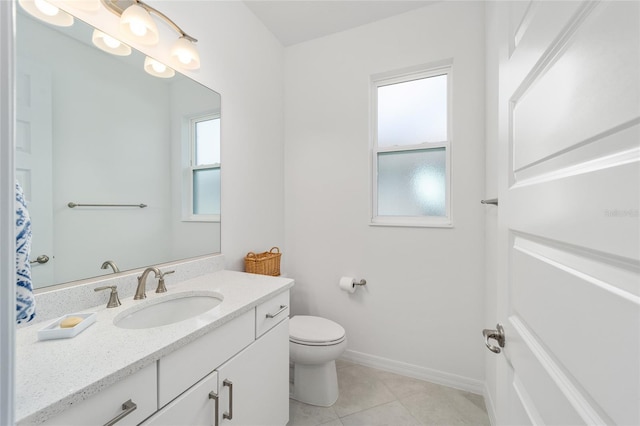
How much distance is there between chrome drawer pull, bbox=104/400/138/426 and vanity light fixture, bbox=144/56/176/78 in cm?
141

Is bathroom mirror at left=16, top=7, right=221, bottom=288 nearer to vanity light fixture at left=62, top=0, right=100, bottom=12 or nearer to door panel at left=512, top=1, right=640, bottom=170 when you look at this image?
vanity light fixture at left=62, top=0, right=100, bottom=12

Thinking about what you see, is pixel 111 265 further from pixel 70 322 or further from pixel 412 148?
pixel 412 148

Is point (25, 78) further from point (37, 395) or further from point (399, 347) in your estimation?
point (399, 347)

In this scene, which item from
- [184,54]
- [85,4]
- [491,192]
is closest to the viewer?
[85,4]

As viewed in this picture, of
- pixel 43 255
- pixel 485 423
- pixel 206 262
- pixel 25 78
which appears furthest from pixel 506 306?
pixel 25 78

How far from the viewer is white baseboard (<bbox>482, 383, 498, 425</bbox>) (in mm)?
1430

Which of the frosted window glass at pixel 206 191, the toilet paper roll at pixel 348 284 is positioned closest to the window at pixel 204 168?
the frosted window glass at pixel 206 191

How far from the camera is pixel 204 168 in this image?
1591mm

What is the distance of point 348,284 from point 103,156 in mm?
1693

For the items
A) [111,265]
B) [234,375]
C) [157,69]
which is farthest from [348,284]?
[157,69]

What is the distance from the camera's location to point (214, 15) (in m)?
1.63

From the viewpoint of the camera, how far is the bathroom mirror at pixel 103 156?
0.92 meters

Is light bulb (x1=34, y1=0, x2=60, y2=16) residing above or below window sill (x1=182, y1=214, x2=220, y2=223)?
above

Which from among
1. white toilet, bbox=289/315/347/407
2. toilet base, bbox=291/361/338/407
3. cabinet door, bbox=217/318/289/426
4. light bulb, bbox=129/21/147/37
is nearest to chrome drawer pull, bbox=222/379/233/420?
cabinet door, bbox=217/318/289/426
